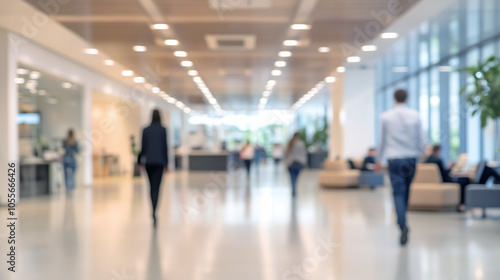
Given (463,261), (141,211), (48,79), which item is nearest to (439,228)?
(463,261)

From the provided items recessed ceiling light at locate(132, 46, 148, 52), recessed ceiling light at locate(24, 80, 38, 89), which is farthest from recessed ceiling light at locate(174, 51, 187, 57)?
recessed ceiling light at locate(24, 80, 38, 89)

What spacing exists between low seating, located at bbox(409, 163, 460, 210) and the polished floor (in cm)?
49

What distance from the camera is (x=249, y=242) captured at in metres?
8.41

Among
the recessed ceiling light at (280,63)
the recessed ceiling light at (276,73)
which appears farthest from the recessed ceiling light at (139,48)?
the recessed ceiling light at (276,73)

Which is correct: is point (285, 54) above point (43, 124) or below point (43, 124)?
above

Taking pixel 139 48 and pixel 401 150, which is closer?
pixel 401 150

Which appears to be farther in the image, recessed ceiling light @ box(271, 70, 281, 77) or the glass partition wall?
recessed ceiling light @ box(271, 70, 281, 77)

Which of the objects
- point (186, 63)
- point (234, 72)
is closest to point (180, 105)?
point (234, 72)

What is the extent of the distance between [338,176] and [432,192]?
6774 mm

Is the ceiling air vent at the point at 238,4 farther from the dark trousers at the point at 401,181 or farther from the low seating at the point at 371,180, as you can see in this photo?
the low seating at the point at 371,180

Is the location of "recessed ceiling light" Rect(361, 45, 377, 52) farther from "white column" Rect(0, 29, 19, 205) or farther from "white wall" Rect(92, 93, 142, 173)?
"white wall" Rect(92, 93, 142, 173)

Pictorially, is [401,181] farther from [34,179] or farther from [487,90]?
[34,179]

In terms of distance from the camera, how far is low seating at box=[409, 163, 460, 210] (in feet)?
41.8

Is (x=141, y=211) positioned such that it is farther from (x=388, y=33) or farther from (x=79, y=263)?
(x=388, y=33)
